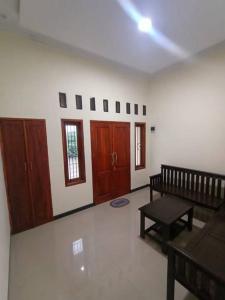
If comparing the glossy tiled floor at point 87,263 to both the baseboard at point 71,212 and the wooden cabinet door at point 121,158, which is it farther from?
the wooden cabinet door at point 121,158

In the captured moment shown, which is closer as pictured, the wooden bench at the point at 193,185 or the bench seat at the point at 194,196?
the bench seat at the point at 194,196

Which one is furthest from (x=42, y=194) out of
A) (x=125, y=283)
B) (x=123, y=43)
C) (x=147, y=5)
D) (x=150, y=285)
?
(x=147, y=5)

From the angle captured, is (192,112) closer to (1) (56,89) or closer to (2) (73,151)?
(2) (73,151)

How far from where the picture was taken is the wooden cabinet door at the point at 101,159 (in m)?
3.34

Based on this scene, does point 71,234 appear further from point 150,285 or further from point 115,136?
point 115,136

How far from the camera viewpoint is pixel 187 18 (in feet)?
6.70

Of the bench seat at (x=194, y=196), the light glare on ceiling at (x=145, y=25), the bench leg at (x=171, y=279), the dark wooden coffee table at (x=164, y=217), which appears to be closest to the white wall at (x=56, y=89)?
the light glare on ceiling at (x=145, y=25)

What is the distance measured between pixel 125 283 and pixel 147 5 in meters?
3.22

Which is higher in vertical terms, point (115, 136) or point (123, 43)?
point (123, 43)

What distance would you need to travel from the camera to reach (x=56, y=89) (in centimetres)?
274

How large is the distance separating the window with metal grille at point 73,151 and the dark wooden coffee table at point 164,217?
152 centimetres

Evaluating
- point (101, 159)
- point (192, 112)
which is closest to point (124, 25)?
point (192, 112)

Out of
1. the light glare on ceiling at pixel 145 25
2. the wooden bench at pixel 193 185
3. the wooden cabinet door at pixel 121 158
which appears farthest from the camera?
the wooden cabinet door at pixel 121 158

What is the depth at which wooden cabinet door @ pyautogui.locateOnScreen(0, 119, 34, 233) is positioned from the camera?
236 cm
